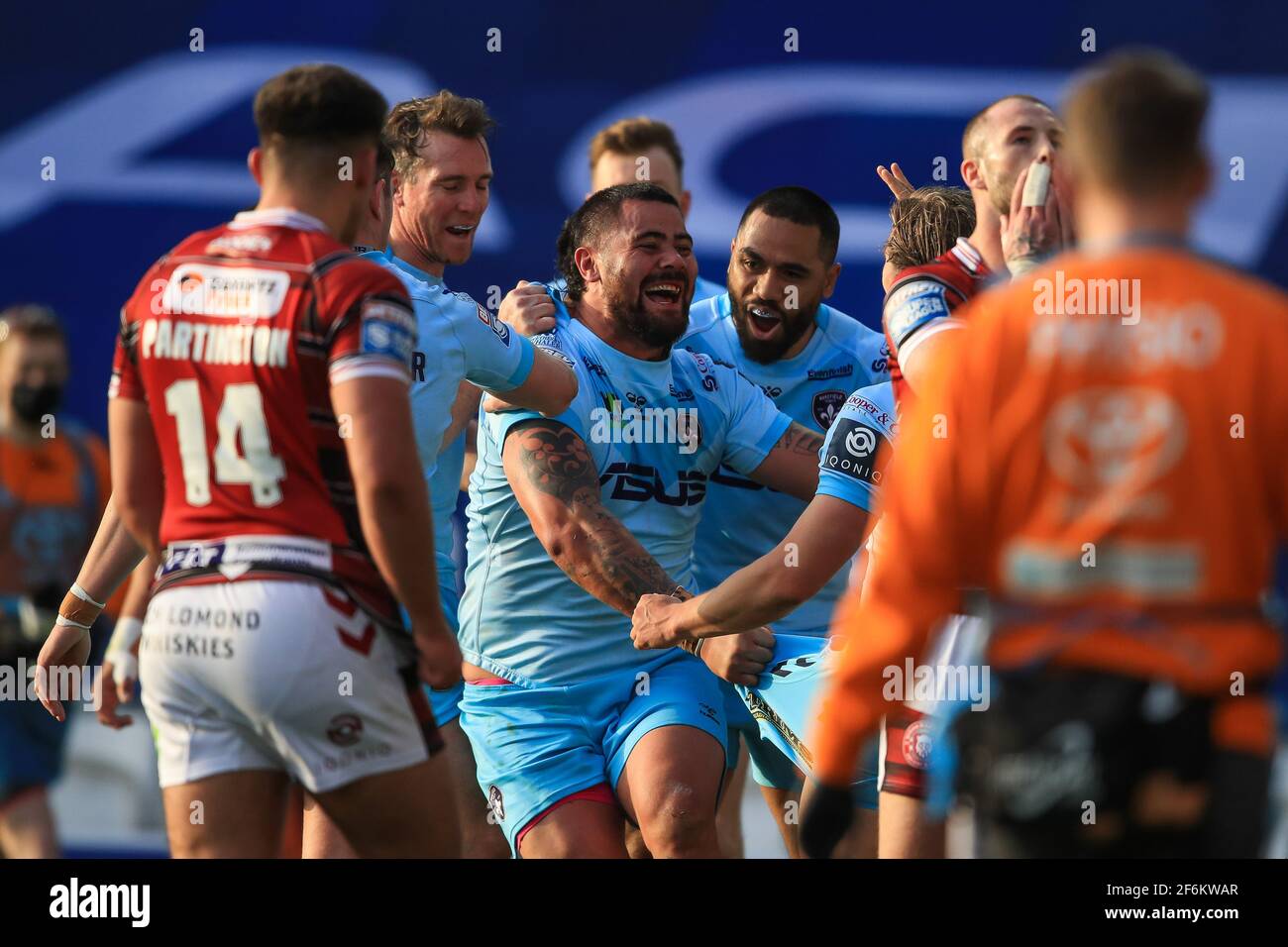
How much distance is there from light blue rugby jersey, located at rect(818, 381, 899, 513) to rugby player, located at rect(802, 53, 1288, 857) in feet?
5.24

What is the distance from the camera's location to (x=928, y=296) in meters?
3.91

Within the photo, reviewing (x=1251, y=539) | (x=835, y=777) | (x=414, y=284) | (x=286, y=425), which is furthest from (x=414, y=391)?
(x=1251, y=539)

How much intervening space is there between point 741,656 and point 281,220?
72.1 inches

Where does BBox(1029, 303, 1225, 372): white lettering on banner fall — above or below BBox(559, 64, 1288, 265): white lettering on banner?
below

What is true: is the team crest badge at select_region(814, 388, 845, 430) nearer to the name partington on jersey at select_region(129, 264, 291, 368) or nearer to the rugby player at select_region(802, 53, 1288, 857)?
the name partington on jersey at select_region(129, 264, 291, 368)

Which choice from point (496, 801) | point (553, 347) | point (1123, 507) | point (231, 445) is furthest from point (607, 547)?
point (1123, 507)

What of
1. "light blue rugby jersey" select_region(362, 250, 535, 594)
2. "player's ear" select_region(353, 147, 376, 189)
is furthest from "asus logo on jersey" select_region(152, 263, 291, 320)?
"light blue rugby jersey" select_region(362, 250, 535, 594)

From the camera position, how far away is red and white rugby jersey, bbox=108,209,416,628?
3186mm

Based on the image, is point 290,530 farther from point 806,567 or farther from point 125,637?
point 806,567

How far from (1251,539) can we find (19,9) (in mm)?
7815

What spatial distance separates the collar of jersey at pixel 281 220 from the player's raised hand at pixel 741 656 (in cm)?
171

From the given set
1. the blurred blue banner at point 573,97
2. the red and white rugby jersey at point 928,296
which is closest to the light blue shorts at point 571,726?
the red and white rugby jersey at point 928,296
